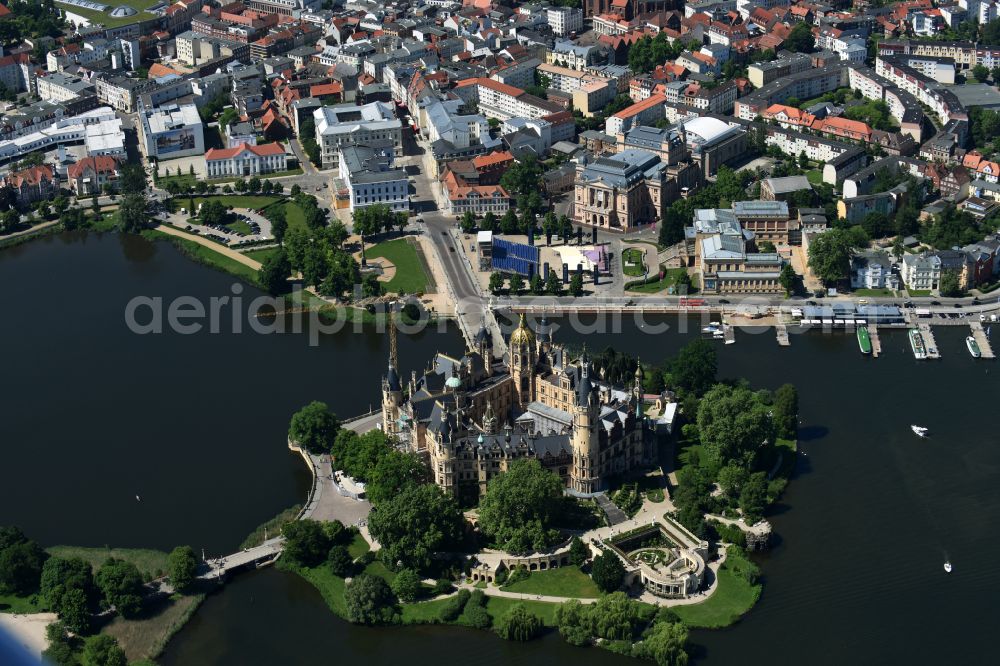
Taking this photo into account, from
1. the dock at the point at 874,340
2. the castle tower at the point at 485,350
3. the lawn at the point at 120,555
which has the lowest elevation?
the dock at the point at 874,340

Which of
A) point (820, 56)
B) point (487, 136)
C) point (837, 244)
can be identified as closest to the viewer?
point (837, 244)

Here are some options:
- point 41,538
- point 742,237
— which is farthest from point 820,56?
point 41,538

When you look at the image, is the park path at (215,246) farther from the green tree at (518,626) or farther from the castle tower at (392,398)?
the green tree at (518,626)

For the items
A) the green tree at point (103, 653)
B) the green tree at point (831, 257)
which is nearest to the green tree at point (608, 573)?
the green tree at point (103, 653)

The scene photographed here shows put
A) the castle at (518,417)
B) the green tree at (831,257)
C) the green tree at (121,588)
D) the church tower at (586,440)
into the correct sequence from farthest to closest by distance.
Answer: the green tree at (831,257), the castle at (518,417), the church tower at (586,440), the green tree at (121,588)

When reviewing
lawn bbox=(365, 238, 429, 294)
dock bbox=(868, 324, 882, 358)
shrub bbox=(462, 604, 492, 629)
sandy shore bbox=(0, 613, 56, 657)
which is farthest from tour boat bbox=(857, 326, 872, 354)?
sandy shore bbox=(0, 613, 56, 657)

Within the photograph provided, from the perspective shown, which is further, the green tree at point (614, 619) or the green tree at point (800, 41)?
the green tree at point (800, 41)

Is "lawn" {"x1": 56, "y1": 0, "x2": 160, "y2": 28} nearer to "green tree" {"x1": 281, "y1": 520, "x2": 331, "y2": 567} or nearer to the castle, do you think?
the castle

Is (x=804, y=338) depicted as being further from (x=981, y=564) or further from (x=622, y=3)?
(x=622, y=3)
